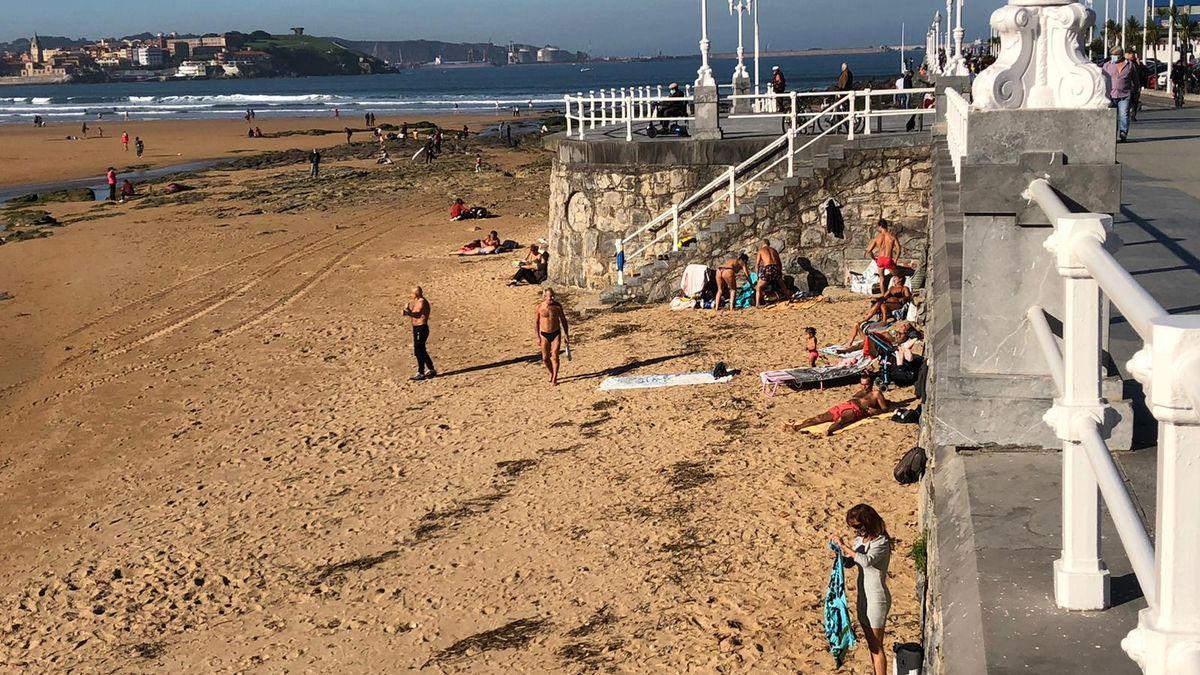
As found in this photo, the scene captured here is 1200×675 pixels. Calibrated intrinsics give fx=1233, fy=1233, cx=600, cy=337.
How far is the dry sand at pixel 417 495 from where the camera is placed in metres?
8.57

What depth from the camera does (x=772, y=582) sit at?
343 inches

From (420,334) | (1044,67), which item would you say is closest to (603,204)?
(420,334)

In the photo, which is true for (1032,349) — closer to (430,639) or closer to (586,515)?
(430,639)

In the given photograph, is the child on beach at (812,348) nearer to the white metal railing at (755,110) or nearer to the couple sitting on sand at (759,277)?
the white metal railing at (755,110)

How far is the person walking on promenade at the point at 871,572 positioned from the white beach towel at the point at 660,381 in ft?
24.8

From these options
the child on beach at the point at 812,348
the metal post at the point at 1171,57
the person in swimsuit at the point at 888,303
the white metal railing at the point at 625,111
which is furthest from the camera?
the metal post at the point at 1171,57

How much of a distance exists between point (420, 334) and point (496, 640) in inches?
309

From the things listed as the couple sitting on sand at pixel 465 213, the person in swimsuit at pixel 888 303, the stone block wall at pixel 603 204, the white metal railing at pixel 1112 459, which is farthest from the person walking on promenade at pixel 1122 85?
the couple sitting on sand at pixel 465 213

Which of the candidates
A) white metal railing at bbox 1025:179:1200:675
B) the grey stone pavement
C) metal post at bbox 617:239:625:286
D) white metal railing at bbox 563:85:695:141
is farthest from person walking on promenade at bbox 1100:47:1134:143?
white metal railing at bbox 1025:179:1200:675

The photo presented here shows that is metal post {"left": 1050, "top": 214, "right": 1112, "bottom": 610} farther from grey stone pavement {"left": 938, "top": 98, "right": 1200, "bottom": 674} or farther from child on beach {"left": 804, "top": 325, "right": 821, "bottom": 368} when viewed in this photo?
child on beach {"left": 804, "top": 325, "right": 821, "bottom": 368}

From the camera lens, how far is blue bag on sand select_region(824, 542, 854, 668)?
6969mm

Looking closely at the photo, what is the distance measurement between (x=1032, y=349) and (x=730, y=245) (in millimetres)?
13797

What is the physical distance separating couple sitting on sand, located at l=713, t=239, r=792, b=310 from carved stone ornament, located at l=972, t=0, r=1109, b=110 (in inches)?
510

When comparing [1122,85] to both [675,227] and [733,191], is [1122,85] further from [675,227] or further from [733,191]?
[675,227]
